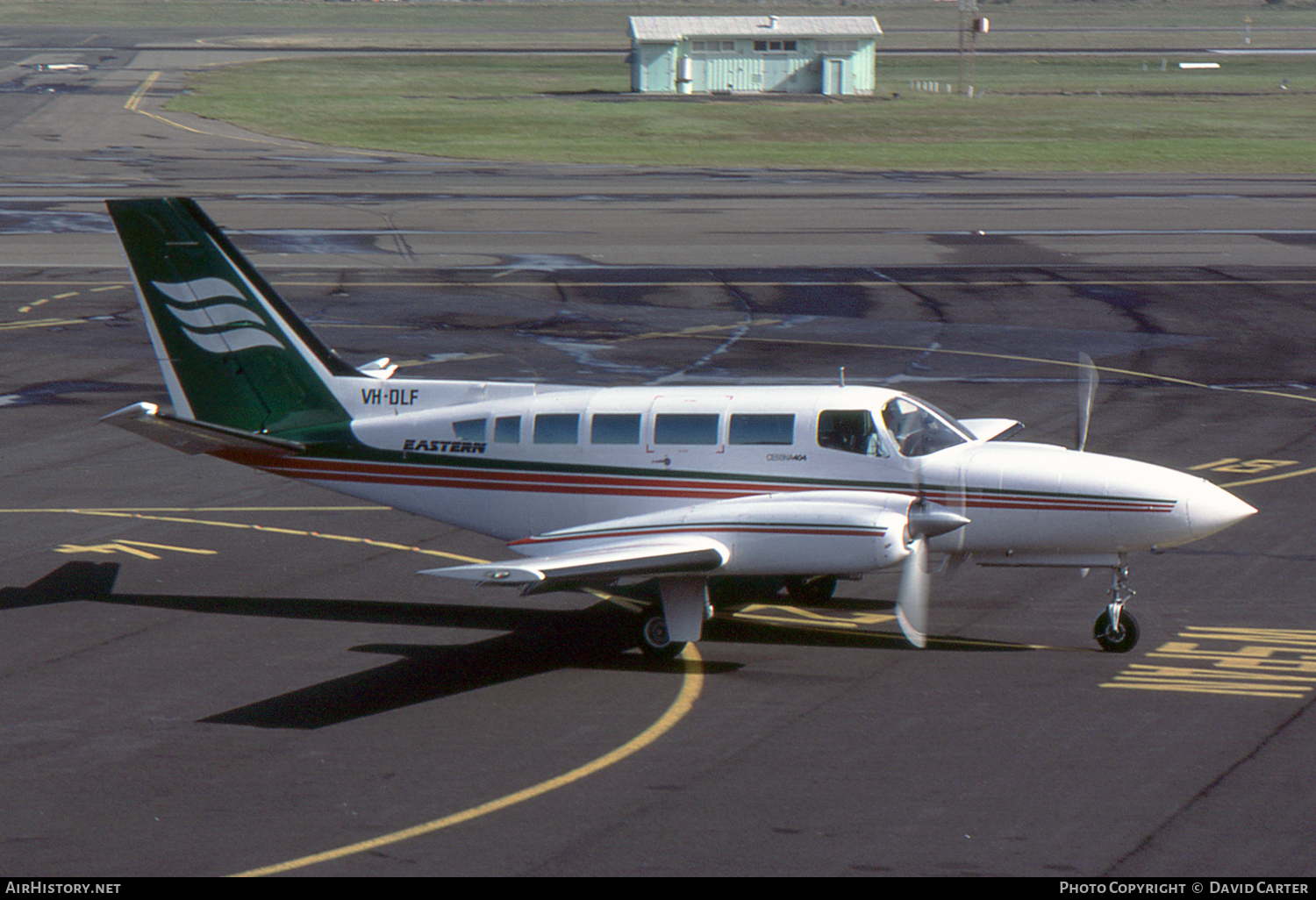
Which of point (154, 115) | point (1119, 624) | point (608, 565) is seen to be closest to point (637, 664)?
point (608, 565)

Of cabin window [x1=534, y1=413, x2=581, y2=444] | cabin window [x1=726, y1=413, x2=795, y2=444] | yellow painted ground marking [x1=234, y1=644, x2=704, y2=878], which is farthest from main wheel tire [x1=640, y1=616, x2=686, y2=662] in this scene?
cabin window [x1=534, y1=413, x2=581, y2=444]

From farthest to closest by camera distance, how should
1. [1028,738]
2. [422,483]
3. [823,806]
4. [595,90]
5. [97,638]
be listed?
[595,90]
[422,483]
[97,638]
[1028,738]
[823,806]

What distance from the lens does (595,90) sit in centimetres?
12550

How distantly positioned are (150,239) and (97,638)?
6498mm

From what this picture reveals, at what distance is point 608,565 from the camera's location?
1823 centimetres

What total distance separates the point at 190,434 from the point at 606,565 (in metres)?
6.77

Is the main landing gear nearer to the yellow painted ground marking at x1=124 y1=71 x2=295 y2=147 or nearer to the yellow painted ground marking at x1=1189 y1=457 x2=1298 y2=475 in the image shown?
the yellow painted ground marking at x1=1189 y1=457 x2=1298 y2=475

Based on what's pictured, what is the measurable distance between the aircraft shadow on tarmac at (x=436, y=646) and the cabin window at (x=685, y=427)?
2.82 meters

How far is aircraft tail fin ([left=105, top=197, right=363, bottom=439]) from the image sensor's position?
22703mm

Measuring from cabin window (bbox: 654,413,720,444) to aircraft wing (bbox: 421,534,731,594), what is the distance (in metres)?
1.62

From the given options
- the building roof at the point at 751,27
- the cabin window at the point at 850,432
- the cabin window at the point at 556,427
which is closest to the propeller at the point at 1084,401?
the cabin window at the point at 850,432

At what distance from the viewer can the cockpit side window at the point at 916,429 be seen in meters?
19.7

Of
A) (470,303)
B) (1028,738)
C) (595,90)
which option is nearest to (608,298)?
(470,303)

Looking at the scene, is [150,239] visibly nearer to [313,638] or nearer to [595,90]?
[313,638]
